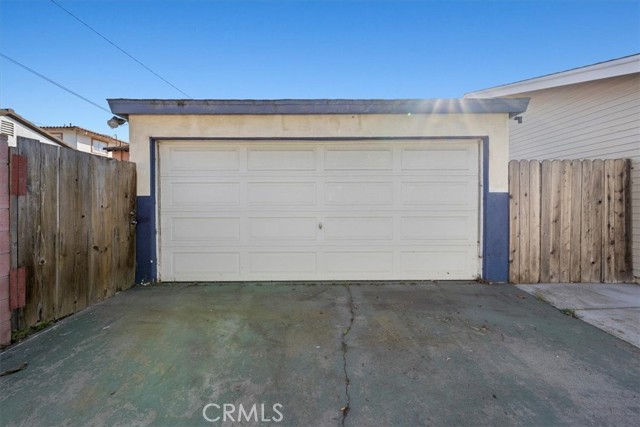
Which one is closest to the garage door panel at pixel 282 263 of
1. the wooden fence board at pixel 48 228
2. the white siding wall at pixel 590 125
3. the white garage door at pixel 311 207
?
the white garage door at pixel 311 207

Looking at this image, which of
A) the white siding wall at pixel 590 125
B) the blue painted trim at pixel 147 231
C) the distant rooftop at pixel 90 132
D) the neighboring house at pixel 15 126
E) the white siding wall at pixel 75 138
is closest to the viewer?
the blue painted trim at pixel 147 231

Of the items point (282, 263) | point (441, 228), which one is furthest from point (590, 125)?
point (282, 263)

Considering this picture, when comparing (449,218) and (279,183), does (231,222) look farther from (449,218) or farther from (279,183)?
(449,218)

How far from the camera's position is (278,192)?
15.2ft

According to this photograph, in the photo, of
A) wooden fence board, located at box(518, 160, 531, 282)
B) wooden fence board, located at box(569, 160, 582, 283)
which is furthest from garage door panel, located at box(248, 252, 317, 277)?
wooden fence board, located at box(569, 160, 582, 283)

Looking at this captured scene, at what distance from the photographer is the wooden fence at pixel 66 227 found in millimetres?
2826

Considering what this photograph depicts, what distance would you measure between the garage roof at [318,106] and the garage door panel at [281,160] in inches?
24.3

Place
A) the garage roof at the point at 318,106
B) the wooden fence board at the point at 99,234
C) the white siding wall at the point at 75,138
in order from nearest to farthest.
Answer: the wooden fence board at the point at 99,234 < the garage roof at the point at 318,106 < the white siding wall at the point at 75,138

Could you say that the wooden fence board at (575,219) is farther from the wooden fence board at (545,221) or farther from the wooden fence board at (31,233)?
A: the wooden fence board at (31,233)

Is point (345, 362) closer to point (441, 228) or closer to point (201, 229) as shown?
point (441, 228)

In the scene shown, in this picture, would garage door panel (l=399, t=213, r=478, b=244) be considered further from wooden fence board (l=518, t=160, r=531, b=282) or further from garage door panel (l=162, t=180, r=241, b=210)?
garage door panel (l=162, t=180, r=241, b=210)

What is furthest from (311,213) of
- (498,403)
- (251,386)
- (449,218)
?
(498,403)

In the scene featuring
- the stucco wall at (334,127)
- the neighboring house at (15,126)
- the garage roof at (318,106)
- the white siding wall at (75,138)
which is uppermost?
the white siding wall at (75,138)

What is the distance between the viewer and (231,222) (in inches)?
182
